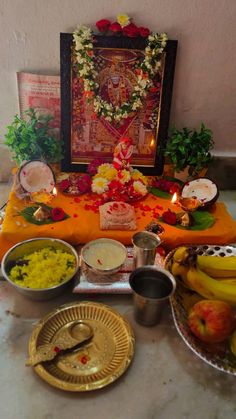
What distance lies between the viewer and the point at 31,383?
0.82m

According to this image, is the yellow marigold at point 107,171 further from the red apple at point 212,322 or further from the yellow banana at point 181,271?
the red apple at point 212,322

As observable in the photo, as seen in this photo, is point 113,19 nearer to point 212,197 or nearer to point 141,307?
point 212,197

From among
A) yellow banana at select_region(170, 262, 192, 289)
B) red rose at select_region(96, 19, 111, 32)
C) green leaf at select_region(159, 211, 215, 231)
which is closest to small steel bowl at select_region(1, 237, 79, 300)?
yellow banana at select_region(170, 262, 192, 289)

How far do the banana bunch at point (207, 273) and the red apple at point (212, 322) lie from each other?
93 millimetres

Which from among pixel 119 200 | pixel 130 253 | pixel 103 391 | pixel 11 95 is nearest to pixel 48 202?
pixel 119 200

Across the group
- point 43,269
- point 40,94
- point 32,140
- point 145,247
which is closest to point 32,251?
point 43,269

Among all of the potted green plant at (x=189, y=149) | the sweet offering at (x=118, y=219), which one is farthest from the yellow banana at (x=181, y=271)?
the potted green plant at (x=189, y=149)

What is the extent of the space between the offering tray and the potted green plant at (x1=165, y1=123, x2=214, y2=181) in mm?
543

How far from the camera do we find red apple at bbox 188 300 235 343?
0.82 m

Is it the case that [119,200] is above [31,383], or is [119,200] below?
above

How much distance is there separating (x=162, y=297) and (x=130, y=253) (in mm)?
266

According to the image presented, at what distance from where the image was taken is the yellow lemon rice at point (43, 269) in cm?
99

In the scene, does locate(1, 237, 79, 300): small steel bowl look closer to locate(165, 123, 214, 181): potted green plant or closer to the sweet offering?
the sweet offering

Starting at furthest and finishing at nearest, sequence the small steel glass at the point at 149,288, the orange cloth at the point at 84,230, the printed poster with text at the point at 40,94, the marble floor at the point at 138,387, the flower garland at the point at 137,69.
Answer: the printed poster with text at the point at 40,94, the flower garland at the point at 137,69, the orange cloth at the point at 84,230, the small steel glass at the point at 149,288, the marble floor at the point at 138,387
